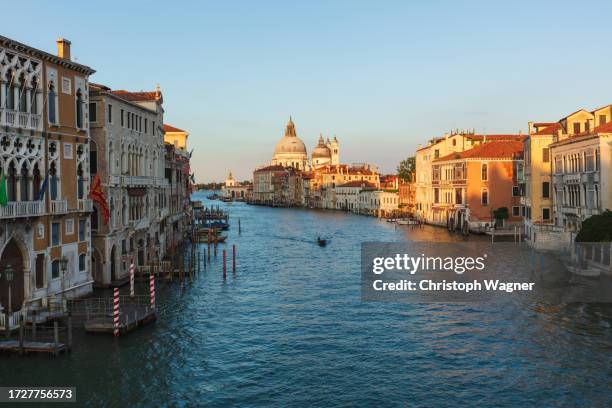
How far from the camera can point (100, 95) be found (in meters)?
24.8

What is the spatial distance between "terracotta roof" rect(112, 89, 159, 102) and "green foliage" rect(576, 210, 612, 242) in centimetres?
2209

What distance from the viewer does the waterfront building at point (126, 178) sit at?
984 inches

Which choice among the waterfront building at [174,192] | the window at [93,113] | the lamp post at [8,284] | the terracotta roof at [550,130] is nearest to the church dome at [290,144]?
the waterfront building at [174,192]

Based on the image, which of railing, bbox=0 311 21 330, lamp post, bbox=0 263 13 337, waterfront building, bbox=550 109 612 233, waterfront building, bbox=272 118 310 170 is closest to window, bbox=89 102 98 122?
lamp post, bbox=0 263 13 337

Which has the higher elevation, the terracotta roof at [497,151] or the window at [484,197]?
the terracotta roof at [497,151]

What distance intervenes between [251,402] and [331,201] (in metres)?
107

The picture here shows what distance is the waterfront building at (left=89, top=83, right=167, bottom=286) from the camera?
25.0 meters

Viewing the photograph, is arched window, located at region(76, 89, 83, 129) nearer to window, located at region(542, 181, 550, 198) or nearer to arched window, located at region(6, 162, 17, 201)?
arched window, located at region(6, 162, 17, 201)

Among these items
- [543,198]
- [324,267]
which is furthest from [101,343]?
[543,198]

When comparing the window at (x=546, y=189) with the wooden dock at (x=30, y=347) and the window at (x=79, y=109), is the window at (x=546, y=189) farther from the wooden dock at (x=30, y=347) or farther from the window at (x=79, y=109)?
the wooden dock at (x=30, y=347)

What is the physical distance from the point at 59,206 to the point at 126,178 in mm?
7363

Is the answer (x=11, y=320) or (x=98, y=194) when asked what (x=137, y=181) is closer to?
(x=98, y=194)

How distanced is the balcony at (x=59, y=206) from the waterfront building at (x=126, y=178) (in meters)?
4.41

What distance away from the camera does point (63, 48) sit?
22109 mm
